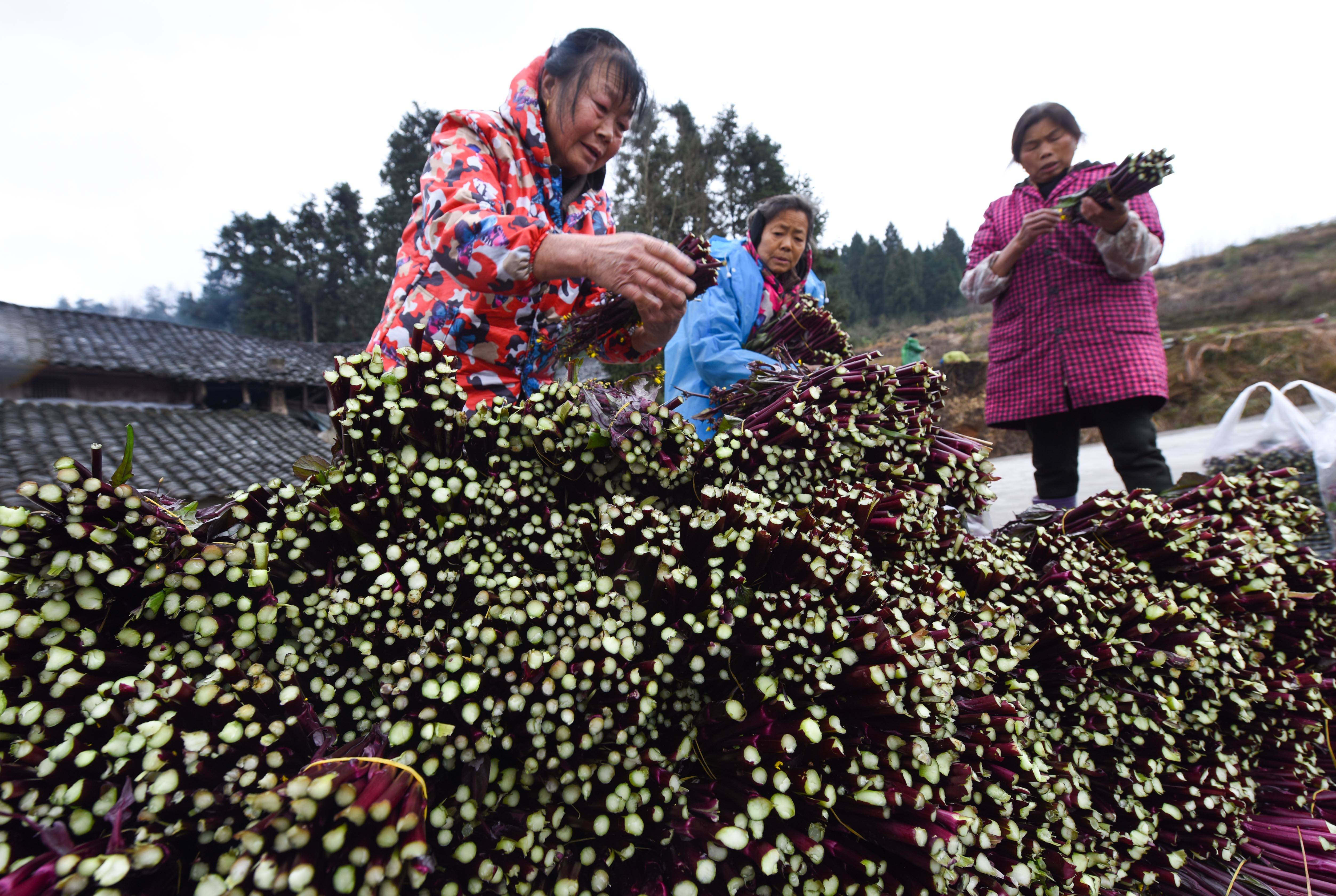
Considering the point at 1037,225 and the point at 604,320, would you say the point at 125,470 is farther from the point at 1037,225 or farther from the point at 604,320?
the point at 1037,225

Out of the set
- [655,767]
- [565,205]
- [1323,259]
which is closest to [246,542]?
[655,767]

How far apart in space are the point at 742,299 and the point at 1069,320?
1.68 metres

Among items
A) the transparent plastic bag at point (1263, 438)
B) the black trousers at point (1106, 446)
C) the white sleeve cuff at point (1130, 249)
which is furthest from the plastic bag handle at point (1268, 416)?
the white sleeve cuff at point (1130, 249)

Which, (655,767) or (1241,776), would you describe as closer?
(655,767)

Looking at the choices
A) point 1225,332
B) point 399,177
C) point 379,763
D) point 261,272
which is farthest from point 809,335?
point 261,272

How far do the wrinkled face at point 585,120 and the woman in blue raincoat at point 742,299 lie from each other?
625 millimetres

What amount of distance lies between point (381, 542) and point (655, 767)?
2.14 ft

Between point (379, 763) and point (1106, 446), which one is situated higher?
point (1106, 446)

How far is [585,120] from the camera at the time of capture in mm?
1919

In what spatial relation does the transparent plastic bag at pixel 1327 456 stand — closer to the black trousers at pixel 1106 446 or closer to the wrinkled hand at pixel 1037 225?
the black trousers at pixel 1106 446

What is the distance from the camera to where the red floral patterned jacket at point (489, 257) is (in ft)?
5.08

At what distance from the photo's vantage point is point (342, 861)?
73 cm

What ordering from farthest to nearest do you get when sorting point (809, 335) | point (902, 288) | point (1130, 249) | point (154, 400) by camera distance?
point (902, 288) < point (154, 400) < point (1130, 249) < point (809, 335)

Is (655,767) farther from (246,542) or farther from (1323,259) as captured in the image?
(1323,259)
